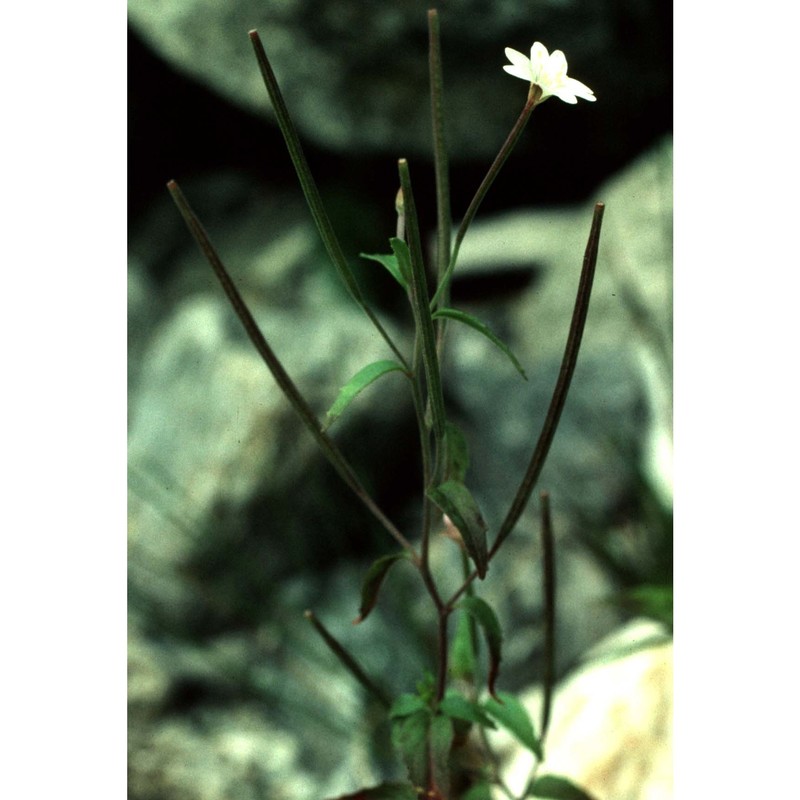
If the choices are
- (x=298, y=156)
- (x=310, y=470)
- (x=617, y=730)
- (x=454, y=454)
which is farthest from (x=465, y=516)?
(x=310, y=470)

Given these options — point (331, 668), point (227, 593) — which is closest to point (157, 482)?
point (227, 593)

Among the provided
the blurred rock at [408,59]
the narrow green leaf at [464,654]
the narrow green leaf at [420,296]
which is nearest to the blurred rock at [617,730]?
the narrow green leaf at [464,654]

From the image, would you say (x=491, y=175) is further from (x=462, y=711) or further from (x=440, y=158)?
(x=462, y=711)

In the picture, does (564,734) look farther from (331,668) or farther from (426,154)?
(426,154)

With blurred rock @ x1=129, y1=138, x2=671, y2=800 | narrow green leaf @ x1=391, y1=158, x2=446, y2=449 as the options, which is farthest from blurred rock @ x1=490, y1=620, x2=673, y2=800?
narrow green leaf @ x1=391, y1=158, x2=446, y2=449

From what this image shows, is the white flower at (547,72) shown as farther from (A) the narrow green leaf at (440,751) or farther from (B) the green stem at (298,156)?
(A) the narrow green leaf at (440,751)
